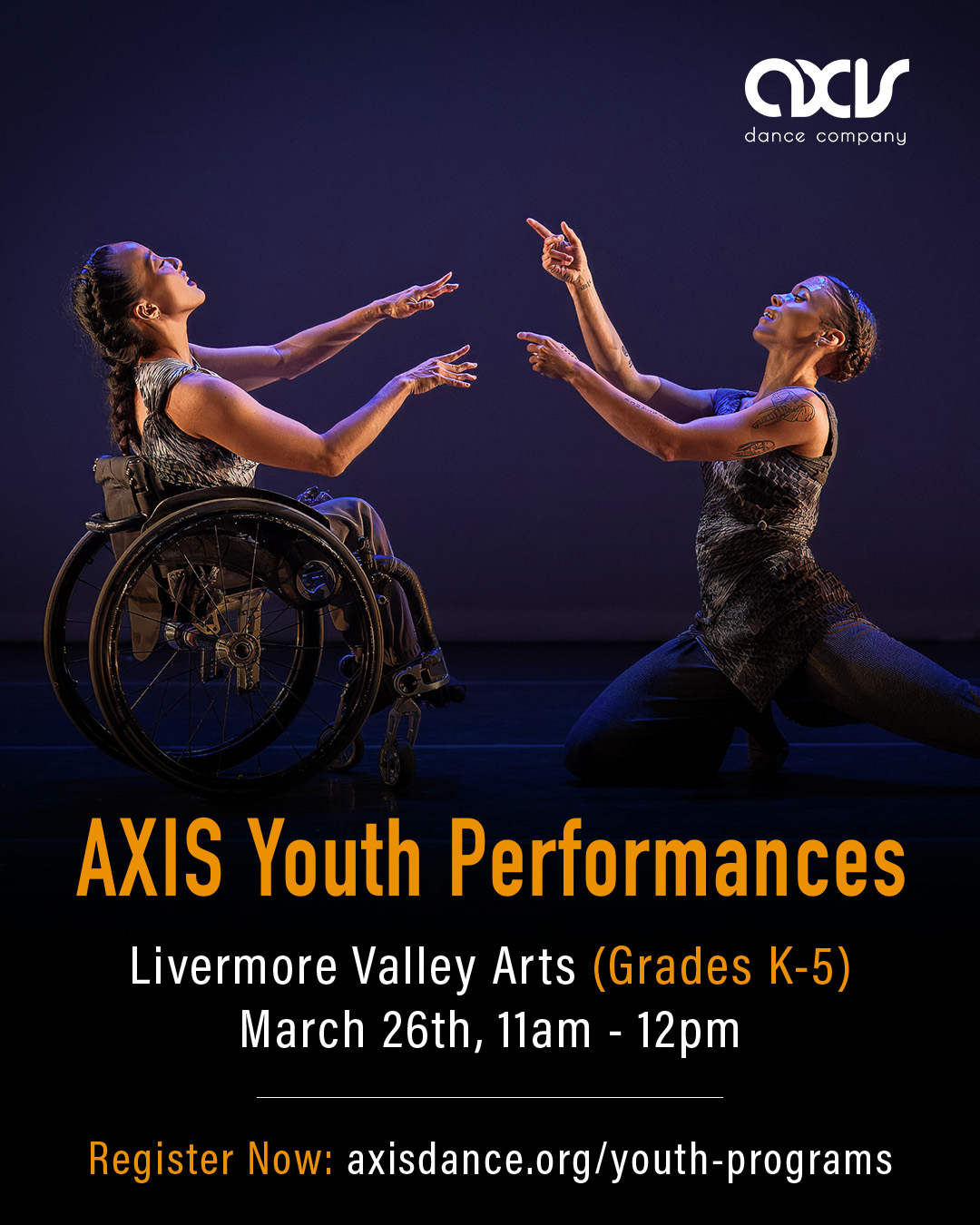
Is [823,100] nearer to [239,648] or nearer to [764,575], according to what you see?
[764,575]

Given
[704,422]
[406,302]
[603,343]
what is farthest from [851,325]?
[406,302]

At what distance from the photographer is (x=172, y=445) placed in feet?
A: 7.11

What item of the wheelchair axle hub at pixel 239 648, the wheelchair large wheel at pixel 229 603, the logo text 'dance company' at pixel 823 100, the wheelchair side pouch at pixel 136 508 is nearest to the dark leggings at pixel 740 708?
the wheelchair large wheel at pixel 229 603

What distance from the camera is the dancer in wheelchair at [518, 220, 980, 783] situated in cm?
217

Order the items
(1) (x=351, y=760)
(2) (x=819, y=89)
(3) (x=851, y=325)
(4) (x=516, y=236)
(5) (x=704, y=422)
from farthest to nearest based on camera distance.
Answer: (4) (x=516, y=236)
(2) (x=819, y=89)
(1) (x=351, y=760)
(3) (x=851, y=325)
(5) (x=704, y=422)

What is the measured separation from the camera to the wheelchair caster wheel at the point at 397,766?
2273 millimetres

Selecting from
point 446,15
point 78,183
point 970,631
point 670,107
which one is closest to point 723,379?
point 670,107

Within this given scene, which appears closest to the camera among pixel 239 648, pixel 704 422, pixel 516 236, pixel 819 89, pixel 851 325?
pixel 239 648

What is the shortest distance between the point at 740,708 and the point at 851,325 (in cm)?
72

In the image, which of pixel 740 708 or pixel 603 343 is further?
pixel 603 343

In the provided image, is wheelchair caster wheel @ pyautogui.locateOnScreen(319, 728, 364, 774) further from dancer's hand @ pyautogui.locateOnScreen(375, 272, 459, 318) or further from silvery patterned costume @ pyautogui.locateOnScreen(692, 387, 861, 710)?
dancer's hand @ pyautogui.locateOnScreen(375, 272, 459, 318)

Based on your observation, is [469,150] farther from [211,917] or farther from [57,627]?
[211,917]

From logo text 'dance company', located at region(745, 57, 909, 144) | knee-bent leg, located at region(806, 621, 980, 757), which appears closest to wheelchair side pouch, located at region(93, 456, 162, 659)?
knee-bent leg, located at region(806, 621, 980, 757)

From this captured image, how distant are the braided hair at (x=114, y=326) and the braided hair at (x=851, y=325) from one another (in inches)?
47.8
